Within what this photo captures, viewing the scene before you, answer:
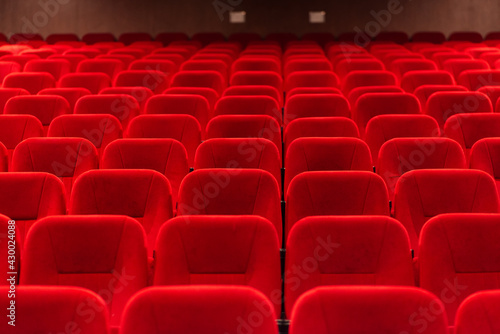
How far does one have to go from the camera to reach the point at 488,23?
632cm

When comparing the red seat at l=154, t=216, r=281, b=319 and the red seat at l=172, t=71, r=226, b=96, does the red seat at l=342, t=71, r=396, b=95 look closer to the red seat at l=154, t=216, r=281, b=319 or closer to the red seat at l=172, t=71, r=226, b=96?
the red seat at l=172, t=71, r=226, b=96

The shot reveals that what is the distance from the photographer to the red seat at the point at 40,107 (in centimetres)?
279

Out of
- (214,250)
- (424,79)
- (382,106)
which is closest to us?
(214,250)

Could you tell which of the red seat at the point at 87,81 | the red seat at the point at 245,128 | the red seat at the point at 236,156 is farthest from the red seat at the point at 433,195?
the red seat at the point at 87,81

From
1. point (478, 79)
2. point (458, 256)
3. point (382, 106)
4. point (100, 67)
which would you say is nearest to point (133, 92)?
point (100, 67)

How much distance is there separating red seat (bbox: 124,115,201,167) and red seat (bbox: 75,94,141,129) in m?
0.39

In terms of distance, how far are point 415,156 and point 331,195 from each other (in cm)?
51

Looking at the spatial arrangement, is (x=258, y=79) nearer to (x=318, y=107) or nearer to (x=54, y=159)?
(x=318, y=107)

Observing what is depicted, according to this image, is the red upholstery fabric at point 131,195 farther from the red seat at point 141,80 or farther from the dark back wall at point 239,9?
the dark back wall at point 239,9

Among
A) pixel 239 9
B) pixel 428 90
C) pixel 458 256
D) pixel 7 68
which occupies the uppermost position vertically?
pixel 239 9

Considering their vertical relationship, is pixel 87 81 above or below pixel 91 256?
above

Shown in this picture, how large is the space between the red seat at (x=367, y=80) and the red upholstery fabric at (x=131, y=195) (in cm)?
195

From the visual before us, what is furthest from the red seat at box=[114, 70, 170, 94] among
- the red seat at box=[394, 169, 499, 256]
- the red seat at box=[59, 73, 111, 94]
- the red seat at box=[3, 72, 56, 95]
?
the red seat at box=[394, 169, 499, 256]

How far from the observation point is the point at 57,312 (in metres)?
1.04
